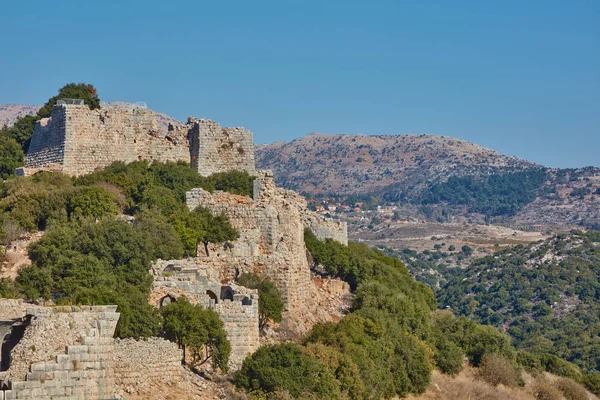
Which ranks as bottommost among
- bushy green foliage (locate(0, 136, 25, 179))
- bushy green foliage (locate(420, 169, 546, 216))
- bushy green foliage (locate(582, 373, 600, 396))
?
bushy green foliage (locate(582, 373, 600, 396))

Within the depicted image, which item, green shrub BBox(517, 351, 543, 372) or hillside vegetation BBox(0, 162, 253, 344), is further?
green shrub BBox(517, 351, 543, 372)

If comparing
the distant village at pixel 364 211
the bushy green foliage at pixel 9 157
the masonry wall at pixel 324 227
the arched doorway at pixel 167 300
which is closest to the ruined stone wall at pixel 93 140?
the bushy green foliage at pixel 9 157

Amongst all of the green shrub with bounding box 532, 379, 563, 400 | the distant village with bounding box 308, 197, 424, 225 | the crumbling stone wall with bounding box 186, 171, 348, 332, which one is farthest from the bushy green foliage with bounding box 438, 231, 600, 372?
the distant village with bounding box 308, 197, 424, 225

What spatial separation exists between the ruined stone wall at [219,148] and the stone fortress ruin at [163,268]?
3cm

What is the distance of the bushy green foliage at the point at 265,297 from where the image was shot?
29.3m

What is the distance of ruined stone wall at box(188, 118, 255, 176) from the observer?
41156 millimetres

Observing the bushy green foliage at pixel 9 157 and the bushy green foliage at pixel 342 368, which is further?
the bushy green foliage at pixel 9 157

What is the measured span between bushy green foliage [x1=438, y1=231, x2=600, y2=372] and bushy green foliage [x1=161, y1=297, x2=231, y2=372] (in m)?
46.5

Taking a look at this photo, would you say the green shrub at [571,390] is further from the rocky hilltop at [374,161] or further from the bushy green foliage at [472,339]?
the rocky hilltop at [374,161]

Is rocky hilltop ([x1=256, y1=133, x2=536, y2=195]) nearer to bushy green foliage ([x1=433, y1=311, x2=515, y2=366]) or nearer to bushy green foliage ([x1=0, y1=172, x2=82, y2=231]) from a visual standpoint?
bushy green foliage ([x1=433, y1=311, x2=515, y2=366])

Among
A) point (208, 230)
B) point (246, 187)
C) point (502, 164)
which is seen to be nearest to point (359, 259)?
point (246, 187)

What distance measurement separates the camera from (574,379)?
48.3 meters

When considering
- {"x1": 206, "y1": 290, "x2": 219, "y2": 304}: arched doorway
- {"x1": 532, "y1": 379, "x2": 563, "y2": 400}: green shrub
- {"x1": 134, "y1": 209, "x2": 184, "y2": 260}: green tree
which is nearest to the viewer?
{"x1": 206, "y1": 290, "x2": 219, "y2": 304}: arched doorway

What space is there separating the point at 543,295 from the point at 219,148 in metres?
54.5
